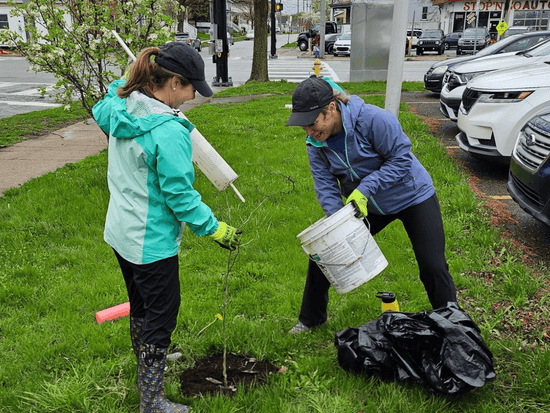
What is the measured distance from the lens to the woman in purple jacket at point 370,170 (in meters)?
2.69

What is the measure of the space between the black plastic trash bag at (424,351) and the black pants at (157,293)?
104 centimetres

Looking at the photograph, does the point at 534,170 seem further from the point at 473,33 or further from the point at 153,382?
the point at 473,33

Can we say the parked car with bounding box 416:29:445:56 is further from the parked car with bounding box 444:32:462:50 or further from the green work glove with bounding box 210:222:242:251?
the green work glove with bounding box 210:222:242:251

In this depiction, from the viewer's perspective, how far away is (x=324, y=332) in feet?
11.1

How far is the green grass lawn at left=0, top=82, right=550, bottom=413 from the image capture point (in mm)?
2744

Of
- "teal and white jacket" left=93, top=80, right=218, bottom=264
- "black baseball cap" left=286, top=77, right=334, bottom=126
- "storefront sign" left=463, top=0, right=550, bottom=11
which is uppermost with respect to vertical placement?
"storefront sign" left=463, top=0, right=550, bottom=11

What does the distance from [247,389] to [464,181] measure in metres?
4.43

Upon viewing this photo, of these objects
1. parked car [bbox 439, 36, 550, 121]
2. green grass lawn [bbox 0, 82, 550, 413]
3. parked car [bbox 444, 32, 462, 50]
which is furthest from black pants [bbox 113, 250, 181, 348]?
parked car [bbox 444, 32, 462, 50]

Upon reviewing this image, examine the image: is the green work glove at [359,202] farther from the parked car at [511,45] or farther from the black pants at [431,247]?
the parked car at [511,45]

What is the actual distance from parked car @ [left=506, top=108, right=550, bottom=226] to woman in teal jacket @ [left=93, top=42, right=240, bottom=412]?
2921 millimetres

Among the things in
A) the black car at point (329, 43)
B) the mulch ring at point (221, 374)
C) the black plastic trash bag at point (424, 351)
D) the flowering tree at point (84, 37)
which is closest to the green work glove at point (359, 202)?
the black plastic trash bag at point (424, 351)

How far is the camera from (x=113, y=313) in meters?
3.58

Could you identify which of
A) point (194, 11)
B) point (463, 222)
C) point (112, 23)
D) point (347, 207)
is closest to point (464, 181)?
point (463, 222)

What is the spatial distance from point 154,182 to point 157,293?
0.54 metres
